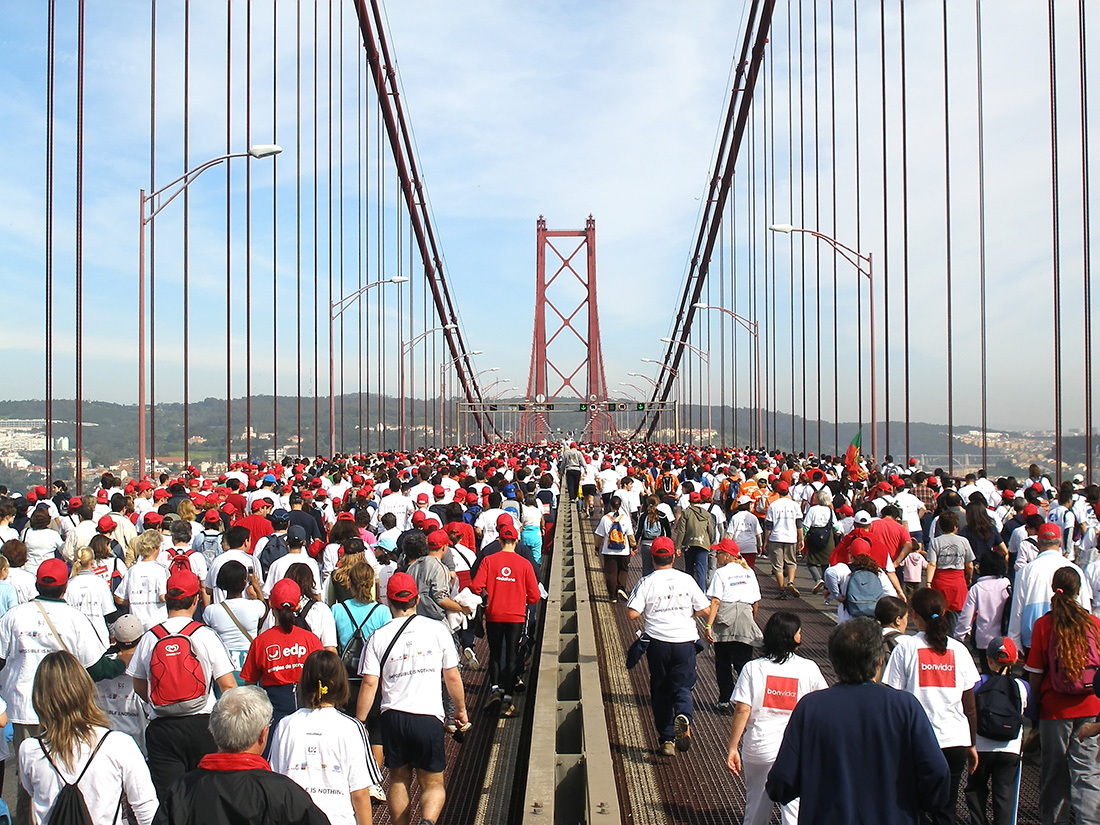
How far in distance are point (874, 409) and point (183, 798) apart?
26.5 meters

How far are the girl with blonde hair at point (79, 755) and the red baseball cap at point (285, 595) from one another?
4.38ft

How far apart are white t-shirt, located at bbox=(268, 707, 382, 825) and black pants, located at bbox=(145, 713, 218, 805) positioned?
0.96 meters

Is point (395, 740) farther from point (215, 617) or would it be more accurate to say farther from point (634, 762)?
point (634, 762)

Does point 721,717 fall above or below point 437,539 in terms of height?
below

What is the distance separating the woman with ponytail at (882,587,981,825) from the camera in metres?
4.56

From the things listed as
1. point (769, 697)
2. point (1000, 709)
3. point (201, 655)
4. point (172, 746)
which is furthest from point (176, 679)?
point (1000, 709)

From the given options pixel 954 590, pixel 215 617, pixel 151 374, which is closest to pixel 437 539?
pixel 215 617

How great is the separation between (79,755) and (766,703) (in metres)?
2.68

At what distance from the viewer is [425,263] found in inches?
2549

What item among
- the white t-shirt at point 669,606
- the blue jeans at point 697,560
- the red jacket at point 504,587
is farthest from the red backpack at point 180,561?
the blue jeans at point 697,560

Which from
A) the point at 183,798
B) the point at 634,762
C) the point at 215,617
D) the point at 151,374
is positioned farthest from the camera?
the point at 151,374

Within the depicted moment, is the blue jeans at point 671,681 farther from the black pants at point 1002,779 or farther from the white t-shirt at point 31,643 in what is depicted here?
the white t-shirt at point 31,643

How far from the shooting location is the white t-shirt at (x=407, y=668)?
15.9ft

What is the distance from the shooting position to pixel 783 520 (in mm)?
12289
